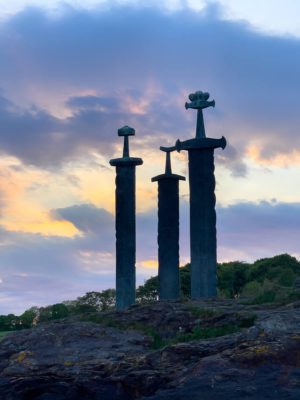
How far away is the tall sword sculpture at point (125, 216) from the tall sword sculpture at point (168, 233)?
1.40 m

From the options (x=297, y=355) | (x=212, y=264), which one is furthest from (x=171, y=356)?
(x=212, y=264)

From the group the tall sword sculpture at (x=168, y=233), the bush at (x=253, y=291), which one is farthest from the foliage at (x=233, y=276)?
the tall sword sculpture at (x=168, y=233)

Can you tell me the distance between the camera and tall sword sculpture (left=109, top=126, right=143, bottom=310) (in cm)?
Answer: 3325

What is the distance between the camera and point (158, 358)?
14.8 meters

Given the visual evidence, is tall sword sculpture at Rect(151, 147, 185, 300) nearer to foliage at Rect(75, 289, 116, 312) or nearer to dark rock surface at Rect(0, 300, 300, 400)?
dark rock surface at Rect(0, 300, 300, 400)

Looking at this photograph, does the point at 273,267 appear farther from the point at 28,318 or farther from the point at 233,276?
the point at 28,318

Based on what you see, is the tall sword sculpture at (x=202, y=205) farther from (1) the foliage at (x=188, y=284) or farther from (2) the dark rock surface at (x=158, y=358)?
(1) the foliage at (x=188, y=284)

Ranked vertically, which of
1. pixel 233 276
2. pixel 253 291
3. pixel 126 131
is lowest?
pixel 253 291

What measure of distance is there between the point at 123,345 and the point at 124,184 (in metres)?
16.4

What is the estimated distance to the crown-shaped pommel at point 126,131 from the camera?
33.5 m

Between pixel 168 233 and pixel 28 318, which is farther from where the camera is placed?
pixel 28 318

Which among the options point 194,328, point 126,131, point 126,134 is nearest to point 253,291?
point 126,134

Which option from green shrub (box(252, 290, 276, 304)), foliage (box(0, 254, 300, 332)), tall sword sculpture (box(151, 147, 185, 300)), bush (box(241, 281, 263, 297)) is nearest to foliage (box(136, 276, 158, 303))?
foliage (box(0, 254, 300, 332))

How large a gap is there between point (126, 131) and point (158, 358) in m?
19.8
